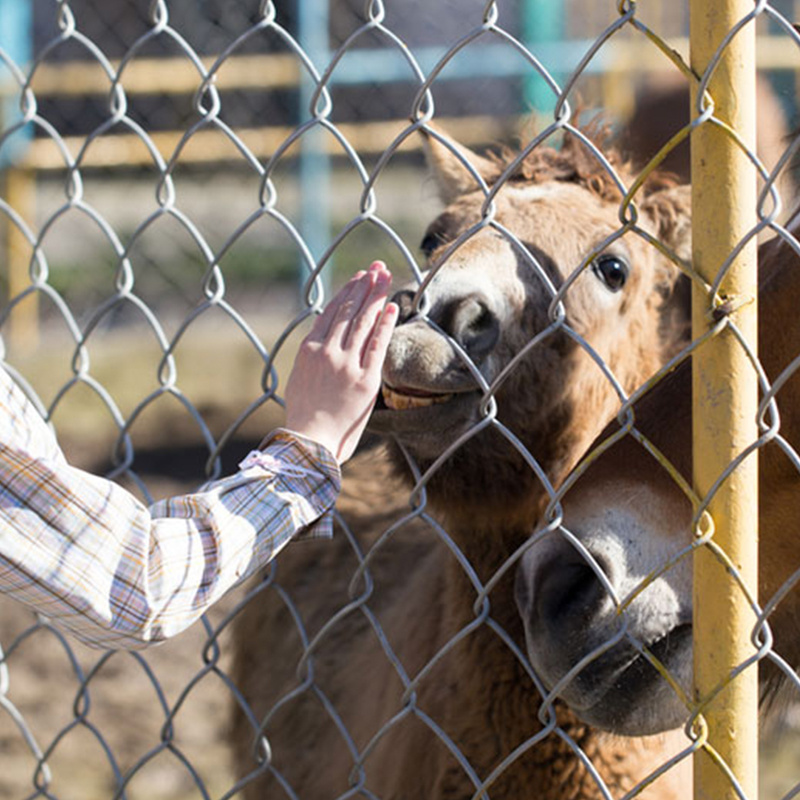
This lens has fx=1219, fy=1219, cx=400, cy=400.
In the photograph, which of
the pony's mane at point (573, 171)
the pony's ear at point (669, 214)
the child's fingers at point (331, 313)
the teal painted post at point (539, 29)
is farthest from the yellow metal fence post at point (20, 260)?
the child's fingers at point (331, 313)

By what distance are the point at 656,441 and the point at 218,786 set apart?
3527mm

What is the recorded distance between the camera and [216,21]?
8703 mm

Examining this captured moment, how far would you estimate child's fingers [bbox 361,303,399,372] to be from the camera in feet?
5.96

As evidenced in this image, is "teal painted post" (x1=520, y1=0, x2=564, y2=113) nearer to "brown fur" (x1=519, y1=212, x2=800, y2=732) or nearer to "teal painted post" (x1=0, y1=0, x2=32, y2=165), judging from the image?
"teal painted post" (x1=0, y1=0, x2=32, y2=165)

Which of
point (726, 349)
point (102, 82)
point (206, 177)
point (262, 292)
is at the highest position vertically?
point (726, 349)

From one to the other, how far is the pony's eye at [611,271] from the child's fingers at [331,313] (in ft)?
2.80

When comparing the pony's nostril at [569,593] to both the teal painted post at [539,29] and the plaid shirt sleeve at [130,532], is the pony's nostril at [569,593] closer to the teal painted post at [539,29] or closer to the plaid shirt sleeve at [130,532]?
the plaid shirt sleeve at [130,532]

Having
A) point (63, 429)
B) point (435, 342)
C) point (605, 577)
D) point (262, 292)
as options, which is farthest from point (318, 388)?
point (262, 292)

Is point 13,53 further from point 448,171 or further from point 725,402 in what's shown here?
point 725,402

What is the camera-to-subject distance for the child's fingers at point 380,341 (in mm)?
1816

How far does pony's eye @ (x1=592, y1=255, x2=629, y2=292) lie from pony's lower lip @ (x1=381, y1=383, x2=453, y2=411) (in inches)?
22.6

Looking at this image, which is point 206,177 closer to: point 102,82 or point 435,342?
point 102,82

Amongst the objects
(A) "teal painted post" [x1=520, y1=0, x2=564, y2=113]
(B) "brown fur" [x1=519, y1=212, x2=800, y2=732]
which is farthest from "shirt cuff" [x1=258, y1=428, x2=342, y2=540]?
(A) "teal painted post" [x1=520, y1=0, x2=564, y2=113]

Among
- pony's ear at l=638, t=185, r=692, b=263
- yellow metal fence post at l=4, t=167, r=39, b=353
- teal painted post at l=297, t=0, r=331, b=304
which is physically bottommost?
yellow metal fence post at l=4, t=167, r=39, b=353
